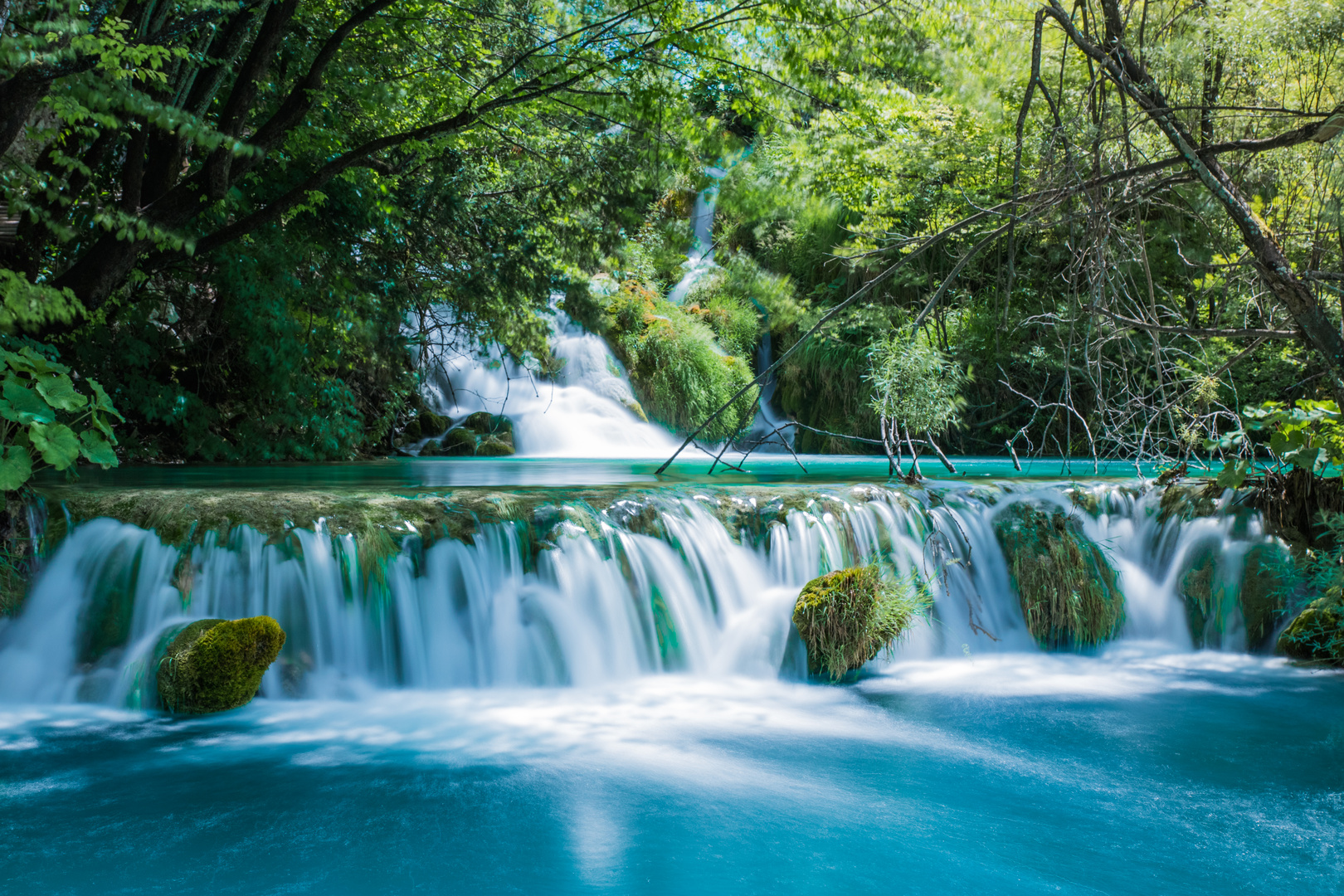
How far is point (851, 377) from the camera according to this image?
16.4 m

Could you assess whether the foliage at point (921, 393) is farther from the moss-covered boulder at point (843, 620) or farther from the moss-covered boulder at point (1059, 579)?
the moss-covered boulder at point (843, 620)

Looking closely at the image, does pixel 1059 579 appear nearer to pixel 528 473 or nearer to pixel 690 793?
pixel 690 793

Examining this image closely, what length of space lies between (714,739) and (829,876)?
1.37m

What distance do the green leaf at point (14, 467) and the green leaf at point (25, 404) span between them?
0.16m

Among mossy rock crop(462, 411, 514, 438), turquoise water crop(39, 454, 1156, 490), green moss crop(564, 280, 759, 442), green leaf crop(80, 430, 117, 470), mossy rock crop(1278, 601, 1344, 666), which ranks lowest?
mossy rock crop(1278, 601, 1344, 666)

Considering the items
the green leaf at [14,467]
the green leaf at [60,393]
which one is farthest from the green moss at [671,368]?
the green leaf at [14,467]

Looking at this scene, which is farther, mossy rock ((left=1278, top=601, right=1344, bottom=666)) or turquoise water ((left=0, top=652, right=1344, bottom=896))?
mossy rock ((left=1278, top=601, right=1344, bottom=666))

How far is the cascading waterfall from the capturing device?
4754 mm

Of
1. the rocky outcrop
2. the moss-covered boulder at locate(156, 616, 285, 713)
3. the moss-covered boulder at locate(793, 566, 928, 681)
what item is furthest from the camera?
the rocky outcrop

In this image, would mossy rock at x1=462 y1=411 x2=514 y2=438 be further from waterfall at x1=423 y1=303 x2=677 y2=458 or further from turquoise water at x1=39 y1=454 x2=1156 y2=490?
turquoise water at x1=39 y1=454 x2=1156 y2=490

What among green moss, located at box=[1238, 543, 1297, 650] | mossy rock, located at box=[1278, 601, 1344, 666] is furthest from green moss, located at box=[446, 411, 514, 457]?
mossy rock, located at box=[1278, 601, 1344, 666]

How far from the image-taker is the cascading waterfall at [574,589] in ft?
15.6

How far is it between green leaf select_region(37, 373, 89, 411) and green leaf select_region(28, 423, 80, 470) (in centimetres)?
13

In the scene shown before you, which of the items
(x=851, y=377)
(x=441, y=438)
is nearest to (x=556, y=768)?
(x=441, y=438)
